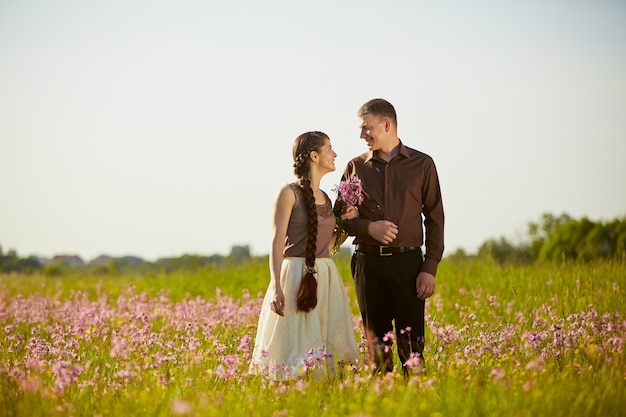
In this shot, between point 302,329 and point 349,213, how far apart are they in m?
1.06

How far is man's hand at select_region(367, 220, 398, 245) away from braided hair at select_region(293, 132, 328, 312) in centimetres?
51

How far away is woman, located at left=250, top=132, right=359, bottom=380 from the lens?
5992 millimetres

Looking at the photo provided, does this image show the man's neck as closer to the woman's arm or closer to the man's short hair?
the man's short hair

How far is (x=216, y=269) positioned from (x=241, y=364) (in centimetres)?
1006

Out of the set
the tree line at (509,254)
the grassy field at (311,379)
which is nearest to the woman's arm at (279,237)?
the grassy field at (311,379)

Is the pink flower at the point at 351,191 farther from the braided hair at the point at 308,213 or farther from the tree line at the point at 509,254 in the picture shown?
the tree line at the point at 509,254

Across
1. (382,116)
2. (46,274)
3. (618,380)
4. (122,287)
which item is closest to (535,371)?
(618,380)

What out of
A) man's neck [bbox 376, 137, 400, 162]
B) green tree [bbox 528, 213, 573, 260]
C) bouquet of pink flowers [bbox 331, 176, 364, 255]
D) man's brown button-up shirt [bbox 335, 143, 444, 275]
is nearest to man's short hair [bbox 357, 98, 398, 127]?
man's neck [bbox 376, 137, 400, 162]

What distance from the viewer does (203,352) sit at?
735 centimetres

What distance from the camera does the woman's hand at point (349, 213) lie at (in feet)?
20.6

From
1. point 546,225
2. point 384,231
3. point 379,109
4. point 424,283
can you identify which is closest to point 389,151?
point 379,109

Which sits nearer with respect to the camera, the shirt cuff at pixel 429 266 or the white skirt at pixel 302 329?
the white skirt at pixel 302 329

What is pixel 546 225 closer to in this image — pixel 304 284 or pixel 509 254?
pixel 509 254

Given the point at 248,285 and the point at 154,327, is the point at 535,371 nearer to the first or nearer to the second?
the point at 154,327
